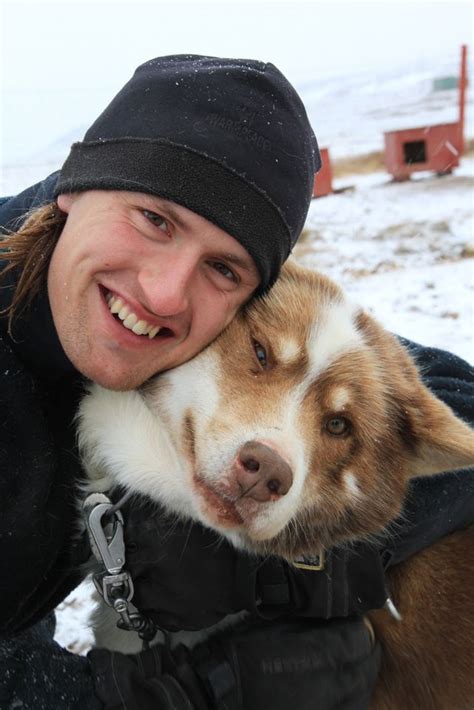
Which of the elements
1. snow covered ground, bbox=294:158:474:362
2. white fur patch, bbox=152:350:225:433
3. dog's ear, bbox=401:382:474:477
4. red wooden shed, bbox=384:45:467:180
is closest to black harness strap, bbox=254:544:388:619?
dog's ear, bbox=401:382:474:477

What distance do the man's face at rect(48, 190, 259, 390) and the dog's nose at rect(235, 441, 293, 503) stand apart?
51cm

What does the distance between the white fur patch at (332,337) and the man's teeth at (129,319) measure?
63cm

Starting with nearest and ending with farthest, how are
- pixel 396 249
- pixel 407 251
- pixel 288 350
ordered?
pixel 288 350, pixel 407 251, pixel 396 249

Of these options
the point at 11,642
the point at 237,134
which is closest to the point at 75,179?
the point at 237,134

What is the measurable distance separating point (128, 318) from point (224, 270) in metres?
0.39

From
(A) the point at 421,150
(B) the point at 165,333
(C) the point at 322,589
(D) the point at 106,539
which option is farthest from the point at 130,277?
(A) the point at 421,150

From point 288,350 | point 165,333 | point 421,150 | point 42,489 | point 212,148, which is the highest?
point 212,148

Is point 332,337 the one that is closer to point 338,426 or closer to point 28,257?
point 338,426

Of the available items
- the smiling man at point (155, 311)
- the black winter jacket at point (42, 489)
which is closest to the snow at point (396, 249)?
the black winter jacket at point (42, 489)

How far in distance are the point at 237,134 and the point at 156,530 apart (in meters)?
1.36

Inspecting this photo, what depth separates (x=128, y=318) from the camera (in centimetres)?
223

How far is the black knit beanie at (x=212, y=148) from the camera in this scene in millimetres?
2156

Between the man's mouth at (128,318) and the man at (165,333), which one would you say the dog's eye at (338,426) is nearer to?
the man at (165,333)

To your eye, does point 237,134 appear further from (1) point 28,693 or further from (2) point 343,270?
(2) point 343,270
